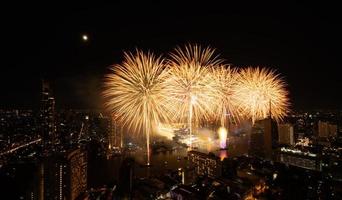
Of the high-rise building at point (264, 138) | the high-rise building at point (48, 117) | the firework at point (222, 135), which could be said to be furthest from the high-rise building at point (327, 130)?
the high-rise building at point (48, 117)

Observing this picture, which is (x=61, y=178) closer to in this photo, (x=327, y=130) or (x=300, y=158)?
(x=300, y=158)

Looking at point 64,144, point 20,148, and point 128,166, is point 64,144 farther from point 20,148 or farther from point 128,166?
point 128,166

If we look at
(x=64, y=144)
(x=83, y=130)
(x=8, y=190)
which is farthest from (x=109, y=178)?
(x=83, y=130)

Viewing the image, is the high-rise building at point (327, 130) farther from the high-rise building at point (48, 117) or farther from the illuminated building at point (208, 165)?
the high-rise building at point (48, 117)

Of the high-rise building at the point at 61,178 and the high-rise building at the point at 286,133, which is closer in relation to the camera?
the high-rise building at the point at 61,178

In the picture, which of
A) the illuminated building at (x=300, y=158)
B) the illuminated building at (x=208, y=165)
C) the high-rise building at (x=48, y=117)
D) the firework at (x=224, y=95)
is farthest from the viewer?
the high-rise building at (x=48, y=117)

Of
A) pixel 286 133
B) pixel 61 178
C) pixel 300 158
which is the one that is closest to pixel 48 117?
pixel 61 178
